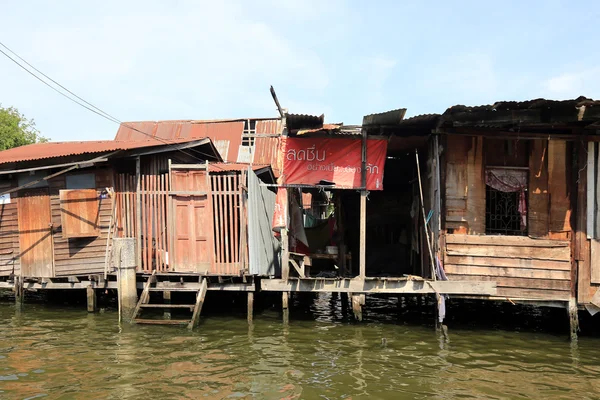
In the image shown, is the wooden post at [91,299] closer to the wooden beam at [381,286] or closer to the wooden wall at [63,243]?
the wooden wall at [63,243]

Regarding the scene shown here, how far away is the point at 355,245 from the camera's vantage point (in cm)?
1530

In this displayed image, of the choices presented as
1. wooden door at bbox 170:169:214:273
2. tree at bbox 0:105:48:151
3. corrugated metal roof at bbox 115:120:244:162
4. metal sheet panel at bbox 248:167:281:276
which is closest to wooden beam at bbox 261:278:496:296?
metal sheet panel at bbox 248:167:281:276

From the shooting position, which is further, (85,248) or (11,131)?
(11,131)

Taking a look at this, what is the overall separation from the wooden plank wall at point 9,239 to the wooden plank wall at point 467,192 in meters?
11.0

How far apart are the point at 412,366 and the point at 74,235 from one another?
8.62 m

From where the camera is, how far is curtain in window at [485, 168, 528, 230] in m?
10.1

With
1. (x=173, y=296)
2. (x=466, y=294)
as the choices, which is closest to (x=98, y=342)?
(x=173, y=296)

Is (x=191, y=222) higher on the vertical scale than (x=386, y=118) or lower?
lower

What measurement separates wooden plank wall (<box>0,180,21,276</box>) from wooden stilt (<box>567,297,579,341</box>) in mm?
13287

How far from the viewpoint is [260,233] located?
1098cm

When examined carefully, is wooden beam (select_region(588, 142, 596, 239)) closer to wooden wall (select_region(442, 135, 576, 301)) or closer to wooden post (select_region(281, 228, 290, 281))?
wooden wall (select_region(442, 135, 576, 301))

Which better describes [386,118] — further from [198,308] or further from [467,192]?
[198,308]

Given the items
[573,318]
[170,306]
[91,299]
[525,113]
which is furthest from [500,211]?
[91,299]

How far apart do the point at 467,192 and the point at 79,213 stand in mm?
9356
